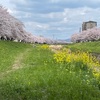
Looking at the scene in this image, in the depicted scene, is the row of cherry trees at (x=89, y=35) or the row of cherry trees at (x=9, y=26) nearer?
the row of cherry trees at (x=9, y=26)

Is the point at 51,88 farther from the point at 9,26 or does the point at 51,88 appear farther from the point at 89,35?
the point at 89,35

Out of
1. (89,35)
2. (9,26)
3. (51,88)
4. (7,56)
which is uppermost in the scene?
(9,26)

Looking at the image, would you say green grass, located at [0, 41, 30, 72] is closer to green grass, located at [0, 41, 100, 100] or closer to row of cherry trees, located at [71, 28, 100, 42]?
green grass, located at [0, 41, 100, 100]

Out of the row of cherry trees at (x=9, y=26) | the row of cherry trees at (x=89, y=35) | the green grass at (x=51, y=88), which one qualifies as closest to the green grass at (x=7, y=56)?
the row of cherry trees at (x=9, y=26)

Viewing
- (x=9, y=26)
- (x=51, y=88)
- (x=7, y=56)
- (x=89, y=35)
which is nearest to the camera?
(x=51, y=88)

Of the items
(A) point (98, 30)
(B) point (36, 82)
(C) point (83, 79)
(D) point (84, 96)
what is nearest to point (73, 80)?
(C) point (83, 79)

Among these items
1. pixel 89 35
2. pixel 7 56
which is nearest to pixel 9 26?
pixel 7 56

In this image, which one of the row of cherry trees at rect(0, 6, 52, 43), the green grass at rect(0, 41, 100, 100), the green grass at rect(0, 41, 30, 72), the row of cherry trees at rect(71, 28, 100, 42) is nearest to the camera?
the green grass at rect(0, 41, 100, 100)

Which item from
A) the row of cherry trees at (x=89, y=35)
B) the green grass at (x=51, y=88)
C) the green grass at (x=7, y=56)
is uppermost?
the row of cherry trees at (x=89, y=35)

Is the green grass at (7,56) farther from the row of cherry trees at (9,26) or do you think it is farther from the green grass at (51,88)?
the green grass at (51,88)

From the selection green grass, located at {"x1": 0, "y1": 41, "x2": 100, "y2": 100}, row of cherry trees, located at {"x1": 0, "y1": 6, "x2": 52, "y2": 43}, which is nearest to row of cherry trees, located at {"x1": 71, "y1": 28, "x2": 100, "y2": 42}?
row of cherry trees, located at {"x1": 0, "y1": 6, "x2": 52, "y2": 43}

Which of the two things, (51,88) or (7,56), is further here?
(7,56)

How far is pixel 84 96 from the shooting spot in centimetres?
1477

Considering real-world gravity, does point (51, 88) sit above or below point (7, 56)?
below
